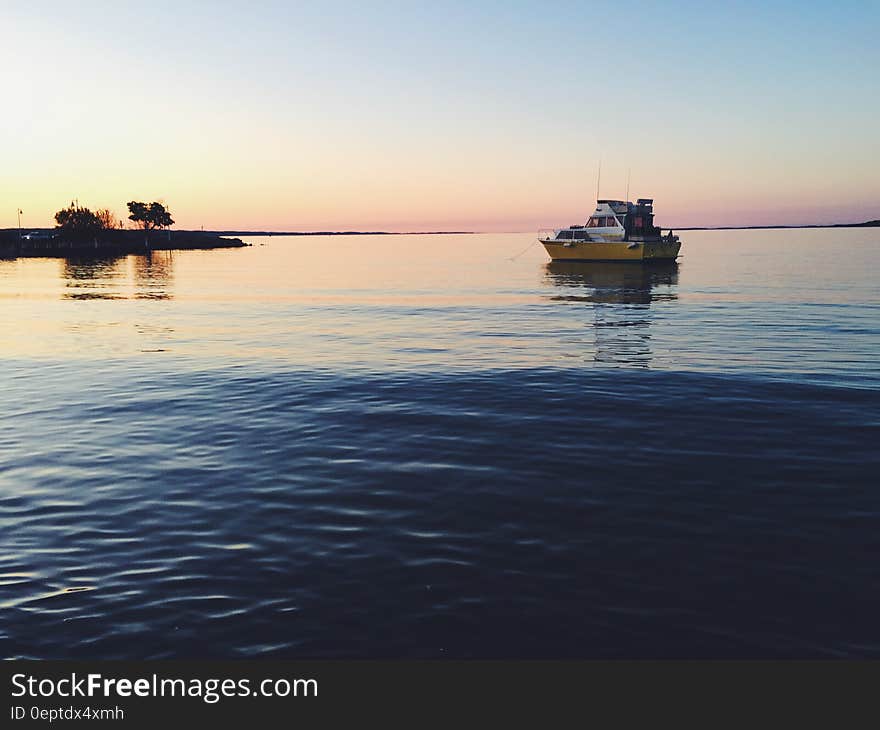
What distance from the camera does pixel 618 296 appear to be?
5169cm

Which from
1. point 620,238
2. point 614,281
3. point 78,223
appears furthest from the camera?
point 78,223

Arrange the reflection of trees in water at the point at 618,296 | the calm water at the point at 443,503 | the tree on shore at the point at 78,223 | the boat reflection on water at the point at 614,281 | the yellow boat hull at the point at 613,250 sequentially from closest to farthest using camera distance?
1. the calm water at the point at 443,503
2. the reflection of trees in water at the point at 618,296
3. the boat reflection on water at the point at 614,281
4. the yellow boat hull at the point at 613,250
5. the tree on shore at the point at 78,223

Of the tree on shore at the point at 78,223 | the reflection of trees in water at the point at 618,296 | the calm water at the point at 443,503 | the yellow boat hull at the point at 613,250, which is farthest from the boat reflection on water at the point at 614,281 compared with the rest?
the tree on shore at the point at 78,223

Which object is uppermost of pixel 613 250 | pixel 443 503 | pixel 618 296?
pixel 613 250

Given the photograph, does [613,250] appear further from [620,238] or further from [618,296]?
[618,296]

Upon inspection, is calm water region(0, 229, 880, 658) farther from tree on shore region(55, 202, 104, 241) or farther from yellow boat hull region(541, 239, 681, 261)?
tree on shore region(55, 202, 104, 241)

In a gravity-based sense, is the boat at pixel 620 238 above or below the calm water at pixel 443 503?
above

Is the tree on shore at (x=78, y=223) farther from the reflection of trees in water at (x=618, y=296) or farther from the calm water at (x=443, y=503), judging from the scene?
the calm water at (x=443, y=503)

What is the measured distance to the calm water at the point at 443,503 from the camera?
23.0 feet

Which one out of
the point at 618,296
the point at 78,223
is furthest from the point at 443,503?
the point at 78,223

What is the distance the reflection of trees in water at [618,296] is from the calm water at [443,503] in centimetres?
57

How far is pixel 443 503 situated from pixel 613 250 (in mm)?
83861

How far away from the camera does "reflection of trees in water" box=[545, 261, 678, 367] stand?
87.7 feet

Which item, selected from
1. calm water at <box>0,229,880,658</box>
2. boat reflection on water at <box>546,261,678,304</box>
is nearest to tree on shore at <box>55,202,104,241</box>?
boat reflection on water at <box>546,261,678,304</box>
